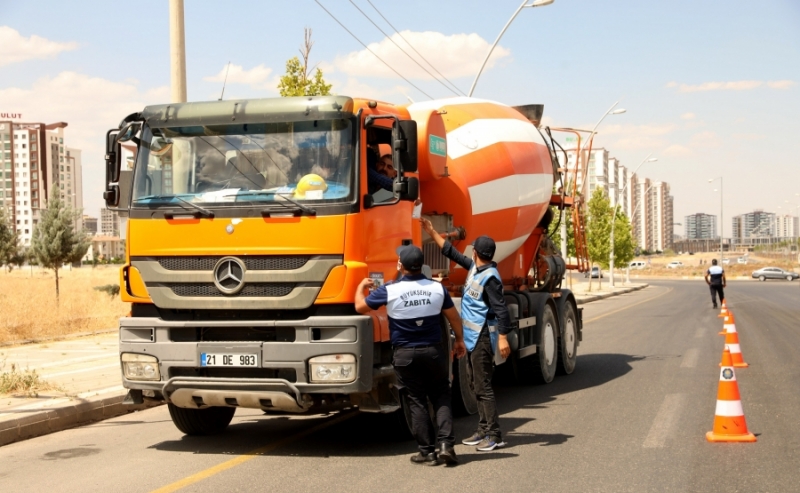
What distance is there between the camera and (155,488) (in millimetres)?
6316

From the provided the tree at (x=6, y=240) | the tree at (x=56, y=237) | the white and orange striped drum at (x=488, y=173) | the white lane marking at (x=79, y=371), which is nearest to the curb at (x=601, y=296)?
the tree at (x=56, y=237)

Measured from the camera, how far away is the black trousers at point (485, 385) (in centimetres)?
759

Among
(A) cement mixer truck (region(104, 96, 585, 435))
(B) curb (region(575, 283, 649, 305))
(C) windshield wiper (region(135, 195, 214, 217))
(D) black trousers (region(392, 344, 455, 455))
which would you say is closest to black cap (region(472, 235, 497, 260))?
(A) cement mixer truck (region(104, 96, 585, 435))

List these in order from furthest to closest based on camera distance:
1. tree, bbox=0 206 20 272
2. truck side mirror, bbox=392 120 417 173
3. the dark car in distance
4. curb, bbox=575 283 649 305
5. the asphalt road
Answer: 1. the dark car in distance
2. tree, bbox=0 206 20 272
3. curb, bbox=575 283 649 305
4. truck side mirror, bbox=392 120 417 173
5. the asphalt road

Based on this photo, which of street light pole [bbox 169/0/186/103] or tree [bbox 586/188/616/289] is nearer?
street light pole [bbox 169/0/186/103]

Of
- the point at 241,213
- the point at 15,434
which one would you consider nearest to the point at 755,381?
the point at 241,213

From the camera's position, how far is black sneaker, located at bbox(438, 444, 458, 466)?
271 inches

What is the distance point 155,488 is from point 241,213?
7.53ft

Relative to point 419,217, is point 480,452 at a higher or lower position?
lower

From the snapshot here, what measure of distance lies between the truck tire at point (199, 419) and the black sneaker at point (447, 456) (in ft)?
9.14

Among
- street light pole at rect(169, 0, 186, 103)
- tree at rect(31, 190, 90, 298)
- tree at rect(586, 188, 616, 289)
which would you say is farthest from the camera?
tree at rect(586, 188, 616, 289)

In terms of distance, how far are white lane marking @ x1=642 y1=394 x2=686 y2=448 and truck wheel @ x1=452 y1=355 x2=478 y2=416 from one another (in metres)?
1.81

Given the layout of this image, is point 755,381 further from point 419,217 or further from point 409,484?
point 409,484

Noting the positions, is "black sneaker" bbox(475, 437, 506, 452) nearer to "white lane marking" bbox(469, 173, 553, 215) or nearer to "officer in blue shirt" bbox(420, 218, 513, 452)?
"officer in blue shirt" bbox(420, 218, 513, 452)
